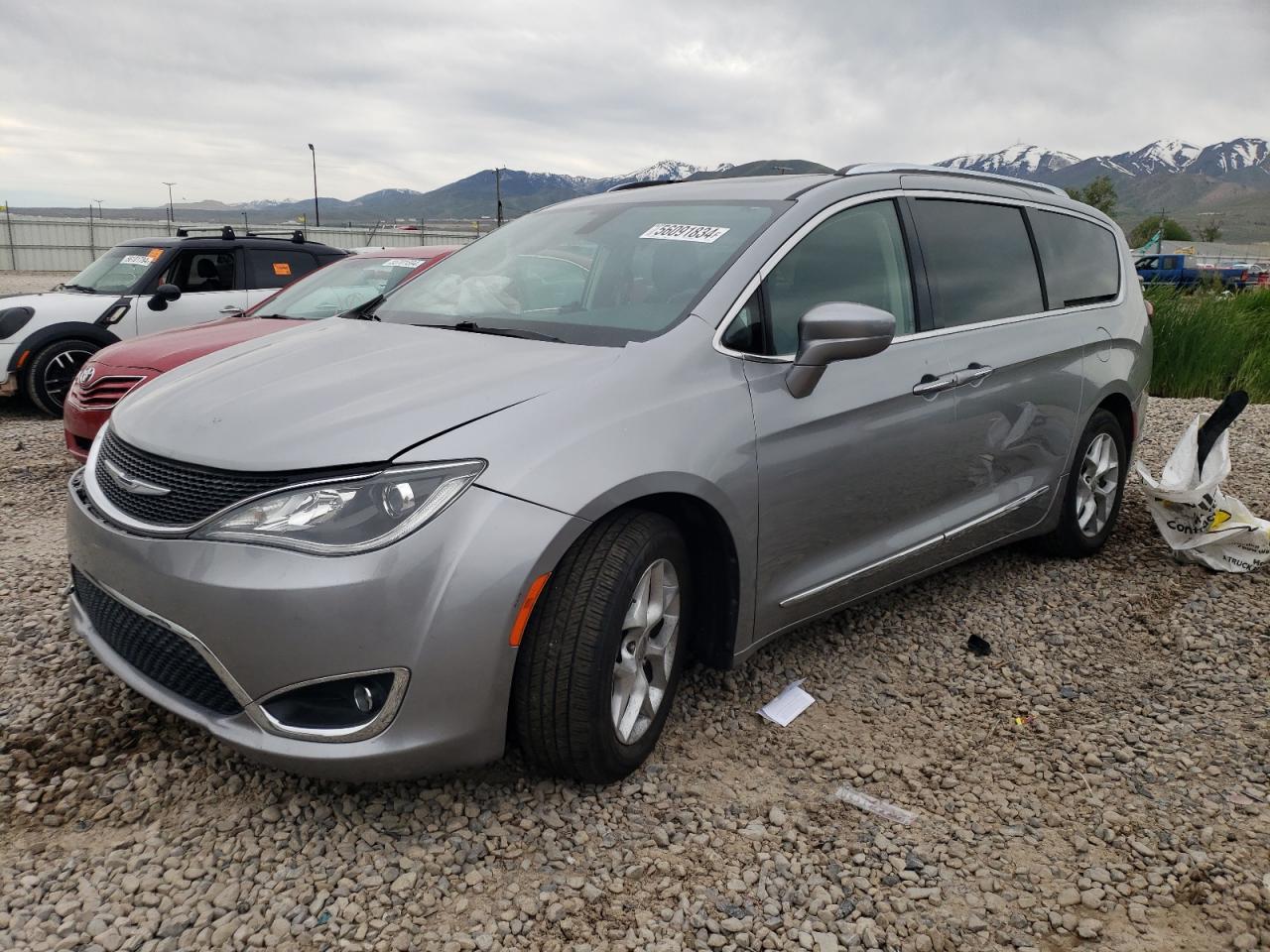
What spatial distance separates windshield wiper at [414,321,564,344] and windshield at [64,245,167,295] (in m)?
6.36

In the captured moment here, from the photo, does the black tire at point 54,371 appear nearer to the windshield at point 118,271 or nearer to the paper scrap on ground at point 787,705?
the windshield at point 118,271

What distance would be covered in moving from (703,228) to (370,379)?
50.1 inches

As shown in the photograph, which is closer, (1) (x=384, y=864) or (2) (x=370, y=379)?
(1) (x=384, y=864)

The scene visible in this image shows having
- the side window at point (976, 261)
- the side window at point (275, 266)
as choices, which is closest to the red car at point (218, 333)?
the side window at point (275, 266)

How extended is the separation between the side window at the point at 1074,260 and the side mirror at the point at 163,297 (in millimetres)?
6645

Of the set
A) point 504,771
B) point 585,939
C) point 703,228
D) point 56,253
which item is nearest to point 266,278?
point 703,228

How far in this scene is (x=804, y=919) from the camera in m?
2.39

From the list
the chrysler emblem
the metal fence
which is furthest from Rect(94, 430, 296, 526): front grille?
the metal fence

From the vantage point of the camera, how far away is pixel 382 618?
2256 millimetres

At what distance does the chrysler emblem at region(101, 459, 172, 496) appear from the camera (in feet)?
8.25

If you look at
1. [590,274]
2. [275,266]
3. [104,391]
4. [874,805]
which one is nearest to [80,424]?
[104,391]

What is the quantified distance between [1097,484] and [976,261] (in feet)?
4.94

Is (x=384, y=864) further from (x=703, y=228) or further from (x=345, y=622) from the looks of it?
(x=703, y=228)

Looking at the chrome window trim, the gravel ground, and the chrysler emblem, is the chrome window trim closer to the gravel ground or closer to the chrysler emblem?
the gravel ground
